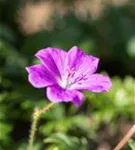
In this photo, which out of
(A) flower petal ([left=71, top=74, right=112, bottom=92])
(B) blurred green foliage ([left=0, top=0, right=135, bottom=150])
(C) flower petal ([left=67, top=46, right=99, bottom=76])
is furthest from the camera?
(B) blurred green foliage ([left=0, top=0, right=135, bottom=150])

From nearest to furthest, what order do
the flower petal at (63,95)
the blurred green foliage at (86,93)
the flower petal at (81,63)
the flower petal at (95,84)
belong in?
1. the flower petal at (63,95)
2. the flower petal at (95,84)
3. the flower petal at (81,63)
4. the blurred green foliage at (86,93)

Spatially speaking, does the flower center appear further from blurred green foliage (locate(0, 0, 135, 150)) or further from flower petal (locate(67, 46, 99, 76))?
blurred green foliage (locate(0, 0, 135, 150))

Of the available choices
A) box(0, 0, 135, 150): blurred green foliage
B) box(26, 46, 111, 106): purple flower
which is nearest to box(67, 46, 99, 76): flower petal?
box(26, 46, 111, 106): purple flower

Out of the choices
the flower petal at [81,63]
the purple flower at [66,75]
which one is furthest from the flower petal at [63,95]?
the flower petal at [81,63]

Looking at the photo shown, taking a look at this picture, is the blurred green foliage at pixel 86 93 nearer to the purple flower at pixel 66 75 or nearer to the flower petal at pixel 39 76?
the purple flower at pixel 66 75

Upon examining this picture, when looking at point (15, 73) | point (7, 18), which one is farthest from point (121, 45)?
point (15, 73)

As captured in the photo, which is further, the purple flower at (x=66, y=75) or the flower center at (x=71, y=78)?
the flower center at (x=71, y=78)
